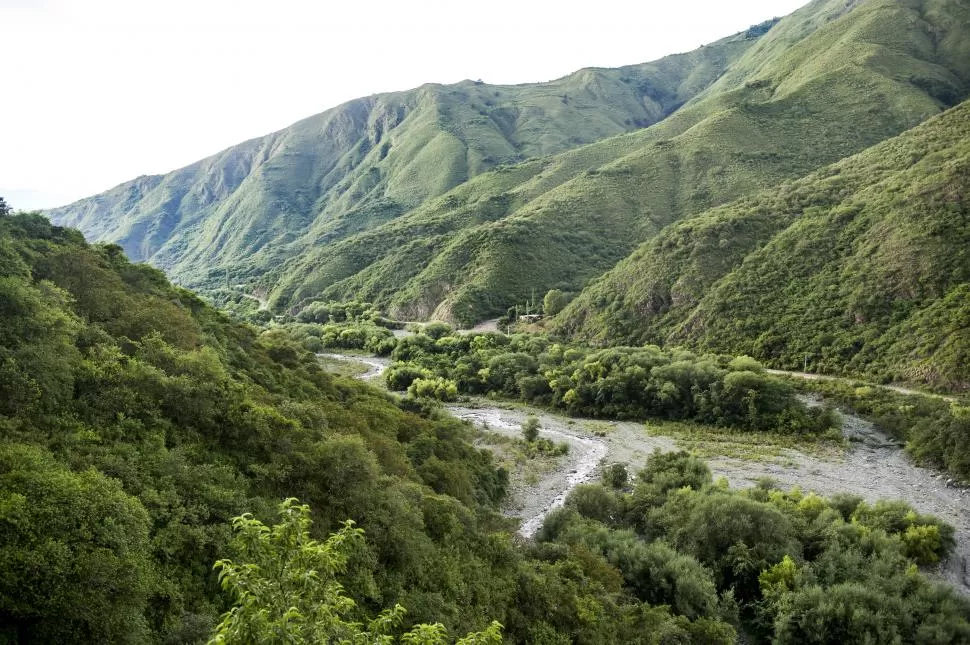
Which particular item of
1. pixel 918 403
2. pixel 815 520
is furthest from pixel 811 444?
pixel 815 520

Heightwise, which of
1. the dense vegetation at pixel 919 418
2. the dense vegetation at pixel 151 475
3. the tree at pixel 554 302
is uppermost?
the dense vegetation at pixel 151 475

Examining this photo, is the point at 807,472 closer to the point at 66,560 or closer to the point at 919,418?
the point at 919,418

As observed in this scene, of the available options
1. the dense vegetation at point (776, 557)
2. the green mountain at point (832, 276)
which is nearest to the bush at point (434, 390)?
the green mountain at point (832, 276)

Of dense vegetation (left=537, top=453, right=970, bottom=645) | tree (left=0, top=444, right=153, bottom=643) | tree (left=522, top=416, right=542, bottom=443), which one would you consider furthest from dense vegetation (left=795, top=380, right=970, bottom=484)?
tree (left=0, top=444, right=153, bottom=643)

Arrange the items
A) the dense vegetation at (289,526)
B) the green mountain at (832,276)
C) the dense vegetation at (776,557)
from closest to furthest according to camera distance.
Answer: the dense vegetation at (289,526)
the dense vegetation at (776,557)
the green mountain at (832,276)

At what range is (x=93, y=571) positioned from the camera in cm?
1178

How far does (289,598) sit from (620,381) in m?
58.7

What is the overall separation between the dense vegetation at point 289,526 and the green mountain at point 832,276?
3398cm

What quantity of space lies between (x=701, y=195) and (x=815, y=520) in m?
103

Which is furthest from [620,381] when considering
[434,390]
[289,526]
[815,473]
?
[289,526]

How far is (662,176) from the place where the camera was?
5266 inches

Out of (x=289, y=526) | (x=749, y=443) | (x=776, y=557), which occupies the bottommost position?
(x=749, y=443)

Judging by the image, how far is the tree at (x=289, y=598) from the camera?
629cm

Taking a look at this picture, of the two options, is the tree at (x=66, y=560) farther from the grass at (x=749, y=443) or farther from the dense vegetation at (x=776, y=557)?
the grass at (x=749, y=443)
